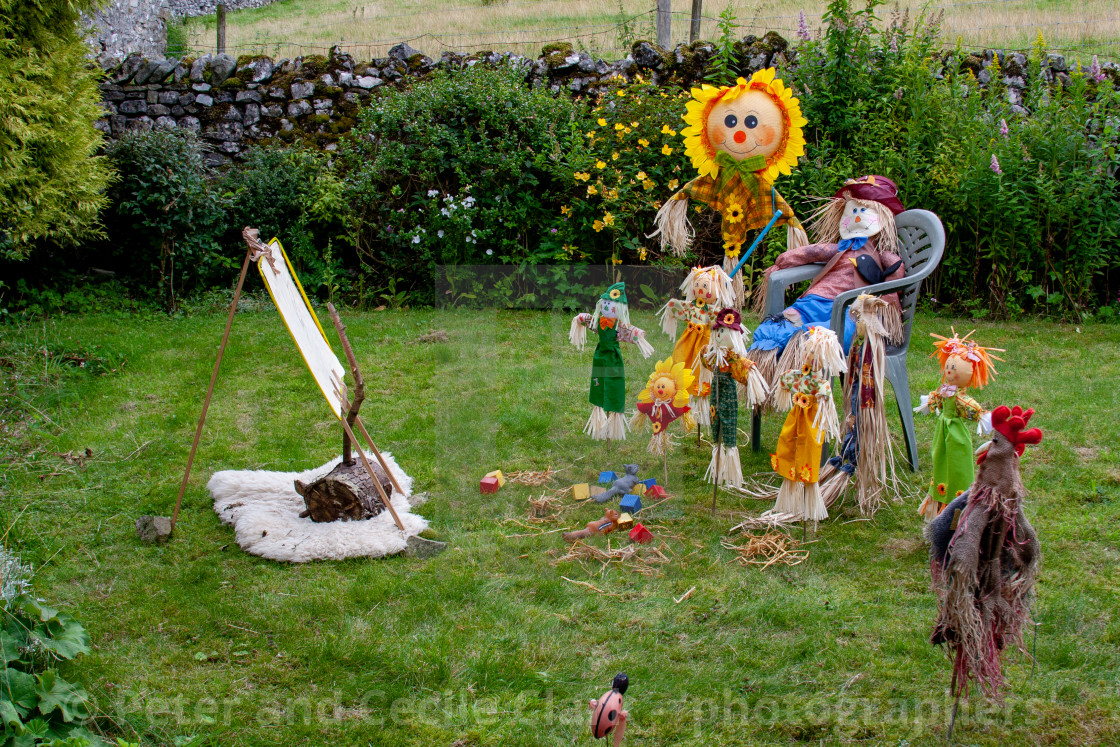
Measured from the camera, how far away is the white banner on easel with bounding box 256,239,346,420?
3578 millimetres

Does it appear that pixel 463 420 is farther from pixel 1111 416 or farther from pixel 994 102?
pixel 994 102

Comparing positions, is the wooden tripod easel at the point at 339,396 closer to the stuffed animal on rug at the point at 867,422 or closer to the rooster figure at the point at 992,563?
the stuffed animal on rug at the point at 867,422

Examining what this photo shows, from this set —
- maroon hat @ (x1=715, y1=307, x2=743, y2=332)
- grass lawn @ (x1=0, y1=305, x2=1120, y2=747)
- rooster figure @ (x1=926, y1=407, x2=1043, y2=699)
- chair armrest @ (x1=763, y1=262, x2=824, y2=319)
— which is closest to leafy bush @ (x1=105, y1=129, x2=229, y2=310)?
grass lawn @ (x1=0, y1=305, x2=1120, y2=747)

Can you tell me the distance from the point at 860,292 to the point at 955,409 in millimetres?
1053

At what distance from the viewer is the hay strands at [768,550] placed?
3.68 metres

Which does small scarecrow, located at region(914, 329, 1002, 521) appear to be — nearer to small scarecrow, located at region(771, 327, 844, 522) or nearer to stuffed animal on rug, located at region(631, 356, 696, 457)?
small scarecrow, located at region(771, 327, 844, 522)

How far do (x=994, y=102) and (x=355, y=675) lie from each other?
23.0ft

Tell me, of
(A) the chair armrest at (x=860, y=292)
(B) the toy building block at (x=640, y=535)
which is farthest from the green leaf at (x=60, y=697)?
(A) the chair armrest at (x=860, y=292)

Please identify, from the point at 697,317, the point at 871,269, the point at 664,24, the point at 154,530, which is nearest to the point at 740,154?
the point at 871,269

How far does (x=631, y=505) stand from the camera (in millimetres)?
4082

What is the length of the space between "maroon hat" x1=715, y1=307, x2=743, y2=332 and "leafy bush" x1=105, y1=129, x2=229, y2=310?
5.36 m

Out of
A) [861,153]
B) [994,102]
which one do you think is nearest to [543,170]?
[861,153]

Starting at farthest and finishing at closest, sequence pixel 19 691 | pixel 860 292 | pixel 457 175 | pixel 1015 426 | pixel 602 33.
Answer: pixel 602 33
pixel 457 175
pixel 860 292
pixel 19 691
pixel 1015 426

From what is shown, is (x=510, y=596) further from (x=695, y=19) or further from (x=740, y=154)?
(x=695, y=19)
